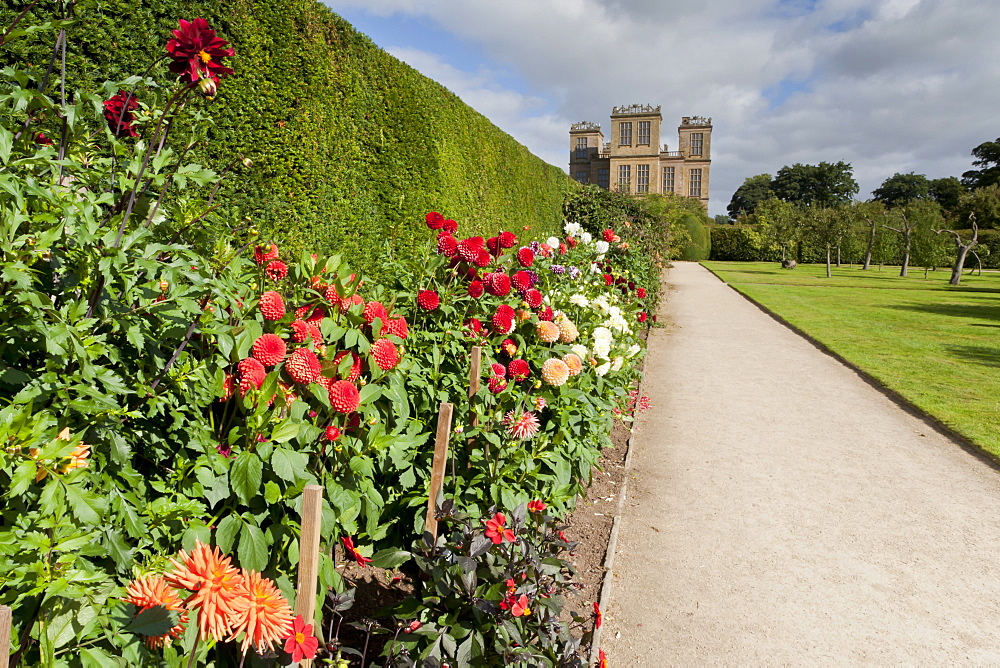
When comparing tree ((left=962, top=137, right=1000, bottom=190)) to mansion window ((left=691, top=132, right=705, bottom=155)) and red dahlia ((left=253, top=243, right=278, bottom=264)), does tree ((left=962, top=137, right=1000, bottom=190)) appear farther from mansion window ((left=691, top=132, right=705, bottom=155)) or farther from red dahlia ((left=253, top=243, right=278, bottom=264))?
red dahlia ((left=253, top=243, right=278, bottom=264))

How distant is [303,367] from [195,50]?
2.43ft

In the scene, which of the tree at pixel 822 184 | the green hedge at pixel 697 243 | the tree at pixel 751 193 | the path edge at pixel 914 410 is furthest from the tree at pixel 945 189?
the path edge at pixel 914 410

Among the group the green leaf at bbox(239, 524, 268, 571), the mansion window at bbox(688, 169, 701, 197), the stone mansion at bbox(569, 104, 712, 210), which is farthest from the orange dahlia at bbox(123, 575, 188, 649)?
the mansion window at bbox(688, 169, 701, 197)

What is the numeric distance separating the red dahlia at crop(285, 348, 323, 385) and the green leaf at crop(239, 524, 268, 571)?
1.21 ft

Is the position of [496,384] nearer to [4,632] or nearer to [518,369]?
[518,369]

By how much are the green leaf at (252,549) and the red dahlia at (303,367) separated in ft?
1.21

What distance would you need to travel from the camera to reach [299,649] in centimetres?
118

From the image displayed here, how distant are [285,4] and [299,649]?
416 cm

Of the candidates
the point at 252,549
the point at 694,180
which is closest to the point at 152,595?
the point at 252,549

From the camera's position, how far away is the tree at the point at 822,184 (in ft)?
256

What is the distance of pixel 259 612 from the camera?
1.04m

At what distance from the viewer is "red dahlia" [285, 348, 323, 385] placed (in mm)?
1531

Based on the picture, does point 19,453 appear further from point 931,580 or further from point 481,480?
point 931,580

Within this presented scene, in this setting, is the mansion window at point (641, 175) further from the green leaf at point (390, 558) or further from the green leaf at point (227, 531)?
the green leaf at point (227, 531)
